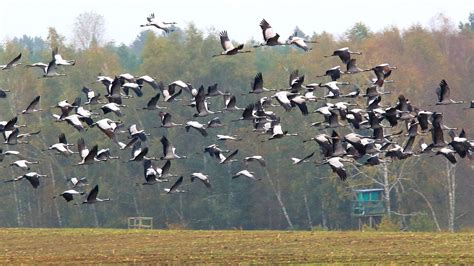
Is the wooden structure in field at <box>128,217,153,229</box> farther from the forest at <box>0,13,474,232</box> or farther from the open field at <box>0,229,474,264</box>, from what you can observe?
the open field at <box>0,229,474,264</box>

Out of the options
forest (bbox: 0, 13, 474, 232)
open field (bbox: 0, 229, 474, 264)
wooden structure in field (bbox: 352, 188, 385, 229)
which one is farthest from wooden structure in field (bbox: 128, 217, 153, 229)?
open field (bbox: 0, 229, 474, 264)

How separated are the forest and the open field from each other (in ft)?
90.3

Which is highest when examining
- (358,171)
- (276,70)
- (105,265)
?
(276,70)

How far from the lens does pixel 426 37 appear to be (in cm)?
10612

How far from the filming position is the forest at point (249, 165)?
315 feet

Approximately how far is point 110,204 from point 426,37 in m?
24.0

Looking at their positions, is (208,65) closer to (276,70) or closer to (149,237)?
(276,70)

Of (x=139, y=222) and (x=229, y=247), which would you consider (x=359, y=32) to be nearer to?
(x=139, y=222)

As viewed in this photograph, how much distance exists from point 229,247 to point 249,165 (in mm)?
47363

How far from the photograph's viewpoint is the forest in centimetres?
9588

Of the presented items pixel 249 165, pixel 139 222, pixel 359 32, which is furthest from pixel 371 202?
pixel 359 32

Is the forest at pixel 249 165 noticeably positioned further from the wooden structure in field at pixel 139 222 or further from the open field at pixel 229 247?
the open field at pixel 229 247

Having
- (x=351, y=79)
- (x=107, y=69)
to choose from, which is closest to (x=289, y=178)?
(x=351, y=79)

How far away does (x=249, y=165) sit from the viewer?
337ft
